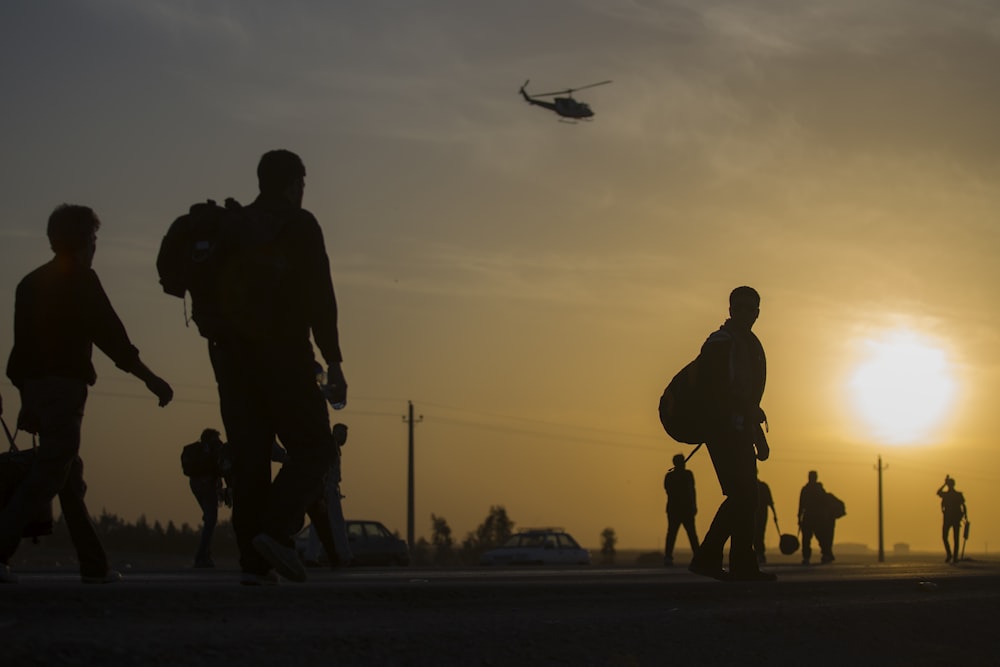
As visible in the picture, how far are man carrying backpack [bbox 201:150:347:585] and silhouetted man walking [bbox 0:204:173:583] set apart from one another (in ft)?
2.99

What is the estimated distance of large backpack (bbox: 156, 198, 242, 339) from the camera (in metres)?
6.34

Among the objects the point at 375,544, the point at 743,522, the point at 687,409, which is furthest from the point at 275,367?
the point at 375,544

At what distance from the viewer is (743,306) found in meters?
9.59

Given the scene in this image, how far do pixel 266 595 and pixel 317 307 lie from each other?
5.68 ft

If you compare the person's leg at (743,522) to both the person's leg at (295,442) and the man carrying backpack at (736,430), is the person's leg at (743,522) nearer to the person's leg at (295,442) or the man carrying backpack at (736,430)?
the man carrying backpack at (736,430)

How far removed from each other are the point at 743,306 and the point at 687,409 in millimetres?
829

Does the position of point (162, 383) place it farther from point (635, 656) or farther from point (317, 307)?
point (635, 656)

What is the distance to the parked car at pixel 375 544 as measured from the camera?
33.7m

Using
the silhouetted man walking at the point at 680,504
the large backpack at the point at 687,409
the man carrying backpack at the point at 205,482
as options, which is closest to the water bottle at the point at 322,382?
the large backpack at the point at 687,409

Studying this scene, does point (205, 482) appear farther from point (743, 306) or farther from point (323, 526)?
point (743, 306)

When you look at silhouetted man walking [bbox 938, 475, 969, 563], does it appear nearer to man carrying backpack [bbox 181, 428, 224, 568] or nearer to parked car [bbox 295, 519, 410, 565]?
parked car [bbox 295, 519, 410, 565]

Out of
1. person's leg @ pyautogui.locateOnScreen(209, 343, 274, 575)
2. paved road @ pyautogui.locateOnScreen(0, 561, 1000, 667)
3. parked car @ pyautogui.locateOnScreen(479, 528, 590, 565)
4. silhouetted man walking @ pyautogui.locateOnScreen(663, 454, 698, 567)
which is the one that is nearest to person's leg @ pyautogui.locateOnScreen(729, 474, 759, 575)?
paved road @ pyautogui.locateOnScreen(0, 561, 1000, 667)

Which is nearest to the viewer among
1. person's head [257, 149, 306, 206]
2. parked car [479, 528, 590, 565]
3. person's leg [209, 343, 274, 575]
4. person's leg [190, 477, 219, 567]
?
person's leg [209, 343, 274, 575]

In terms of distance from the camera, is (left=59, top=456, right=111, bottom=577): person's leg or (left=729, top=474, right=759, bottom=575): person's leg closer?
(left=59, top=456, right=111, bottom=577): person's leg
